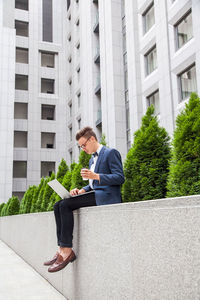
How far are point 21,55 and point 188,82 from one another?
26443 mm

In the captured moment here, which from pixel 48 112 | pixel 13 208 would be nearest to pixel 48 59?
pixel 48 112

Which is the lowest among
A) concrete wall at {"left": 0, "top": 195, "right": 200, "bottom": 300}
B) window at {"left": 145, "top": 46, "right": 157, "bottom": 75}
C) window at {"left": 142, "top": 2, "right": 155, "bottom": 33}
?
concrete wall at {"left": 0, "top": 195, "right": 200, "bottom": 300}

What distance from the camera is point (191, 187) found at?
4637 mm

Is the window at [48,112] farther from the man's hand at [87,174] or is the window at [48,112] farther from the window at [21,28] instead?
the man's hand at [87,174]

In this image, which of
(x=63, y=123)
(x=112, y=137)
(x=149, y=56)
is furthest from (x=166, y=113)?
(x=63, y=123)

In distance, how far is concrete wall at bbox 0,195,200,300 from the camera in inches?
78.6

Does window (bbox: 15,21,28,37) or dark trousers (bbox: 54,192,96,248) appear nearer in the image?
dark trousers (bbox: 54,192,96,248)

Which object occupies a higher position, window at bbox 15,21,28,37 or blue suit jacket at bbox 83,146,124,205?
window at bbox 15,21,28,37

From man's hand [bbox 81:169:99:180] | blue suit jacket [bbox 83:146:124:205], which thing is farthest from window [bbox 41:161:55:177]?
man's hand [bbox 81:169:99:180]

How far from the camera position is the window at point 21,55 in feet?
121

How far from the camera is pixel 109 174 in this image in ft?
12.1

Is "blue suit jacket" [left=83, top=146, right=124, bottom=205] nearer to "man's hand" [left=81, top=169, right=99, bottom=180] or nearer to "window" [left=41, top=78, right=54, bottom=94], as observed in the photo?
"man's hand" [left=81, top=169, right=99, bottom=180]

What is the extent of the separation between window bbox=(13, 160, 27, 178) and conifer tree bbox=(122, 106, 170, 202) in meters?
29.9

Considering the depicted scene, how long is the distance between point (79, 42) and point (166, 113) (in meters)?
18.5
